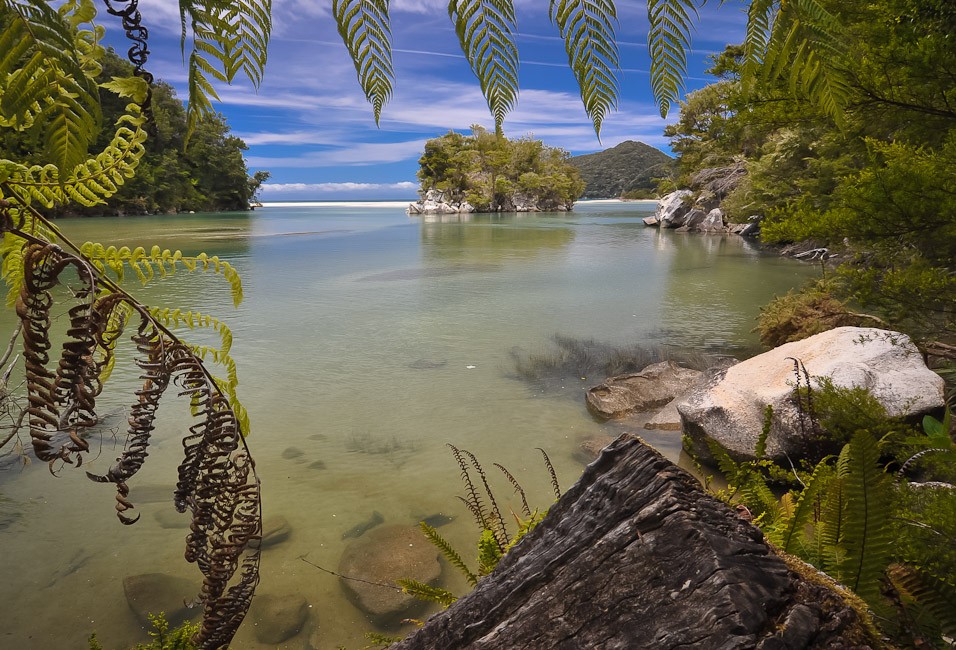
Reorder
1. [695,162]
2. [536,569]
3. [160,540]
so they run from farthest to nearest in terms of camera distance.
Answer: [695,162], [160,540], [536,569]

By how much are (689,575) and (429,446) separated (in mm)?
4335

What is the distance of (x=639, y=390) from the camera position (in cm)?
614

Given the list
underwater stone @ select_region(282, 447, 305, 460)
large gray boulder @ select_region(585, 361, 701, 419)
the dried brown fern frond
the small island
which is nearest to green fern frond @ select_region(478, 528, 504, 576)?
the dried brown fern frond

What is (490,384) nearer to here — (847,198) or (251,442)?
(251,442)

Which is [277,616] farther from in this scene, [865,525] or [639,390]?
[639,390]

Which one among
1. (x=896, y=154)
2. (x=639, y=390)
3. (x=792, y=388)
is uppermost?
(x=896, y=154)

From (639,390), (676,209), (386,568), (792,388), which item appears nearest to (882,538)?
(386,568)

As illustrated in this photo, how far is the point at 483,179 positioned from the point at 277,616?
75.9m

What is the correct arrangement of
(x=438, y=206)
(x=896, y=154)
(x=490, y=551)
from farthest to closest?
(x=438, y=206)
(x=896, y=154)
(x=490, y=551)

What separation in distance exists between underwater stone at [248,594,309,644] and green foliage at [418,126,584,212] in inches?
2612

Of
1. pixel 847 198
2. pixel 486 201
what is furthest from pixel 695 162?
pixel 847 198

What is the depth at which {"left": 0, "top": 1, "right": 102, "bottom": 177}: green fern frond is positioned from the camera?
2.71 ft

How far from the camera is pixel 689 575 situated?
34.0 inches

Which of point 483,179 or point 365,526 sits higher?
point 483,179
